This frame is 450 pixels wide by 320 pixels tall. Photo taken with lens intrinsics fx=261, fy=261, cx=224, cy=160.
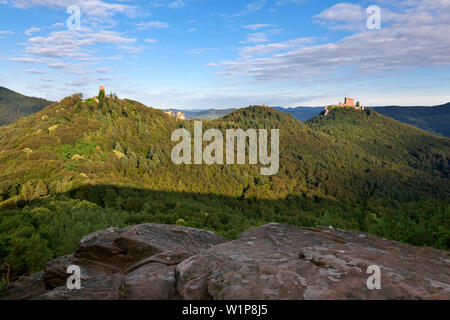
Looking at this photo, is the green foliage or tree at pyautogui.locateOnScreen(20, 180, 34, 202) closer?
tree at pyautogui.locateOnScreen(20, 180, 34, 202)

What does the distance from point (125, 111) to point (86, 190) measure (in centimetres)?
8054

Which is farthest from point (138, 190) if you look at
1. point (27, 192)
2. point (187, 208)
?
point (27, 192)

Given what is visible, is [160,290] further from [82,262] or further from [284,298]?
[82,262]

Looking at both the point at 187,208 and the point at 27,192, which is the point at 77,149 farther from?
the point at 187,208

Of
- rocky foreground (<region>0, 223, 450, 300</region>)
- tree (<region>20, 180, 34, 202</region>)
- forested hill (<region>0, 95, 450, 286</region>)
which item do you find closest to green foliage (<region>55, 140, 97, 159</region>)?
forested hill (<region>0, 95, 450, 286</region>)

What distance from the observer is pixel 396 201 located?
155 meters

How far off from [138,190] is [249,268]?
77.1 meters

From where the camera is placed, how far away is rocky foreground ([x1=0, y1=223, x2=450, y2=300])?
492 cm

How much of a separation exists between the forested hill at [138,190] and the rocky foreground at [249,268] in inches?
412

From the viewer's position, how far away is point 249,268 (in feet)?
18.8

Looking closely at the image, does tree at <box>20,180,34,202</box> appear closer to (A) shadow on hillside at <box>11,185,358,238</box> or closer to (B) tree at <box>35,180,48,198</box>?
(B) tree at <box>35,180,48,198</box>

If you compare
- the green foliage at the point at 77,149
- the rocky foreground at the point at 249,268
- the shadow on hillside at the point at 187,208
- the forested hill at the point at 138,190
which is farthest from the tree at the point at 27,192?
the rocky foreground at the point at 249,268

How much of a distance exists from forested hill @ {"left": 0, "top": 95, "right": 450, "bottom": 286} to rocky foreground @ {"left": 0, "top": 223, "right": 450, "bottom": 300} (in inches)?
412
